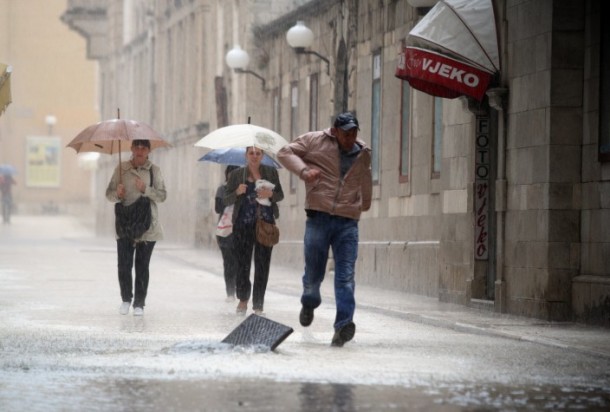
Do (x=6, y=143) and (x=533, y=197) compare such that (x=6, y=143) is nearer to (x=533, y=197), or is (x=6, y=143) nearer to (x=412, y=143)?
(x=412, y=143)

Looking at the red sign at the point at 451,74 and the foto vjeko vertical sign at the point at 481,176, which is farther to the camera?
the foto vjeko vertical sign at the point at 481,176

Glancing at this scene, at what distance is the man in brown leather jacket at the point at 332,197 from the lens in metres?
13.7

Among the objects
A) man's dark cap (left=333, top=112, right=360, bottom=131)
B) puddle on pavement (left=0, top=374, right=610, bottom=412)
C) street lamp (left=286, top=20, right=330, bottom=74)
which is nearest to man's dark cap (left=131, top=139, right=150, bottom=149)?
man's dark cap (left=333, top=112, right=360, bottom=131)

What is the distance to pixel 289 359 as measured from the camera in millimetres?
12078

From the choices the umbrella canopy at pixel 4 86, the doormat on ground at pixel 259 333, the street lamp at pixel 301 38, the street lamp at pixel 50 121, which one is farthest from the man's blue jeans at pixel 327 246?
the street lamp at pixel 50 121

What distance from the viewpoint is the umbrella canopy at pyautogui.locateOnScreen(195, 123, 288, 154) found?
17375mm

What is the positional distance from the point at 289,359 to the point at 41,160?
7416cm

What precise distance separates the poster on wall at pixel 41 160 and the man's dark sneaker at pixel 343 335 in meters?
72.9

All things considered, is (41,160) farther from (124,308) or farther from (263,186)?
(263,186)

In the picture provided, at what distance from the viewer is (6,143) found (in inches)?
3346

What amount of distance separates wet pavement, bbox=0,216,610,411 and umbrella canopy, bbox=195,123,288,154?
5.73ft

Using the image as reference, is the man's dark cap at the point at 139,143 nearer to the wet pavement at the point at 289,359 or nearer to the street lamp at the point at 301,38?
the wet pavement at the point at 289,359

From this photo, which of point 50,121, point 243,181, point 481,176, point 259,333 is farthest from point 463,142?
point 50,121

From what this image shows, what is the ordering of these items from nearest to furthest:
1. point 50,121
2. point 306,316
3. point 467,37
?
point 306,316, point 467,37, point 50,121
